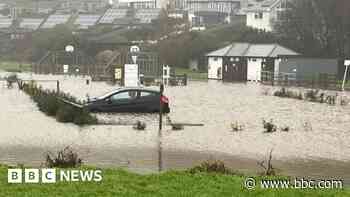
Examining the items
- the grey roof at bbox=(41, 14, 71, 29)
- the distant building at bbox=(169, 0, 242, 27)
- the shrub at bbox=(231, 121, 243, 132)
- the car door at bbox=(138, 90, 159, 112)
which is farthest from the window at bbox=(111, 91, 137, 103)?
the grey roof at bbox=(41, 14, 71, 29)

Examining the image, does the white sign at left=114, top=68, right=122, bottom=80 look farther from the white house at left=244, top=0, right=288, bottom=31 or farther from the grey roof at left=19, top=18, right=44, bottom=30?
the grey roof at left=19, top=18, right=44, bottom=30

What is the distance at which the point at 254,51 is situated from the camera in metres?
73.8

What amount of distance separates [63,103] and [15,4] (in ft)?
566

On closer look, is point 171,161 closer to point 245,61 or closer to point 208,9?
point 245,61

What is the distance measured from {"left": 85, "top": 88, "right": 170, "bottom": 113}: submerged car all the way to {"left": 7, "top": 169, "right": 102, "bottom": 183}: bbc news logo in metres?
16.2

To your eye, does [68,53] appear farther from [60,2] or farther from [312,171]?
[60,2]

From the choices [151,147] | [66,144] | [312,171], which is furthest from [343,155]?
[66,144]

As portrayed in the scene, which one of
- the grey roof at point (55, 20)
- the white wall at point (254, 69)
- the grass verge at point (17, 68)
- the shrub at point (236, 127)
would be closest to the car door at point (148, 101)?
the shrub at point (236, 127)

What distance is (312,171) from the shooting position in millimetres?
14039

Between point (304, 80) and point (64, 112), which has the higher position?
point (64, 112)

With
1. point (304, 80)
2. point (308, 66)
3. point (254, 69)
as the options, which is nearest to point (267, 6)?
point (254, 69)

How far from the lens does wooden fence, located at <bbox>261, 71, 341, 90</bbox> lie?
5688 cm

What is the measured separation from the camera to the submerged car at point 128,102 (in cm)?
2667

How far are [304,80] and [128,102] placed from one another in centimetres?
3535
